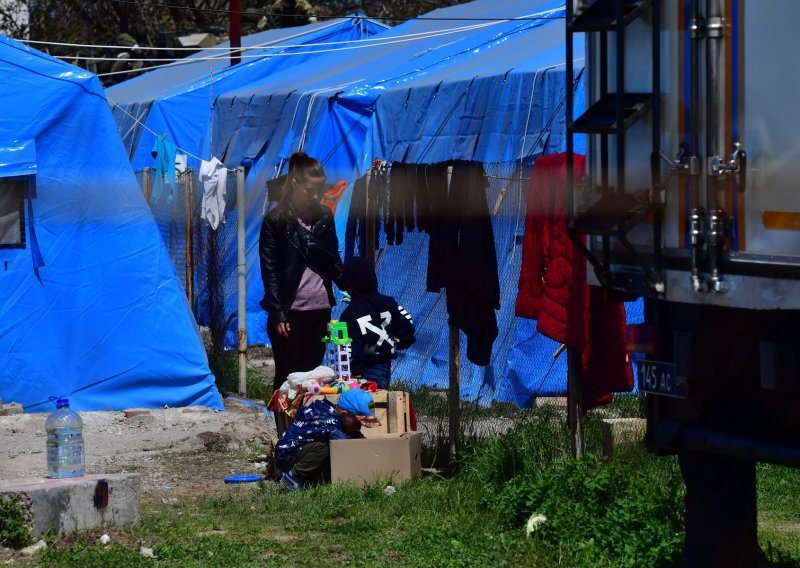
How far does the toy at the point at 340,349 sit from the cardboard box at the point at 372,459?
2.76 ft

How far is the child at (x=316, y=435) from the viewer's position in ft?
25.5

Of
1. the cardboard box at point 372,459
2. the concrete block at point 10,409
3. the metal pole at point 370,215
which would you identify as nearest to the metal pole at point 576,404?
the cardboard box at point 372,459

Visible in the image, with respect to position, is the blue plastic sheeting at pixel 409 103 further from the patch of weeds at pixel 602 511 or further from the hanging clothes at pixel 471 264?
the patch of weeds at pixel 602 511

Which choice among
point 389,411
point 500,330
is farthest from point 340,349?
point 500,330

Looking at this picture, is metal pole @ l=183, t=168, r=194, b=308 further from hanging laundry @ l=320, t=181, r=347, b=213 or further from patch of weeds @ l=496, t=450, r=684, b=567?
patch of weeds @ l=496, t=450, r=684, b=567

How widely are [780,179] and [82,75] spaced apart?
786 centimetres

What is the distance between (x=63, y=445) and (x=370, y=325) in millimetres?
2496

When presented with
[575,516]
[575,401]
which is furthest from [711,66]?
[575,401]

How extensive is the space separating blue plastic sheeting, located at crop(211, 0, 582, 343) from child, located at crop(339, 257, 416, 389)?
251 cm

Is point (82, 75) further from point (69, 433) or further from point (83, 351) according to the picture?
point (69, 433)

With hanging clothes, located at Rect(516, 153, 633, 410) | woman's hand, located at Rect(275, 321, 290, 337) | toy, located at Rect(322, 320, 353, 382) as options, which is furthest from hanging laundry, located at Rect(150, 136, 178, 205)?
hanging clothes, located at Rect(516, 153, 633, 410)

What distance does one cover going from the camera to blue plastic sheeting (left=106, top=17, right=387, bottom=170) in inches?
667

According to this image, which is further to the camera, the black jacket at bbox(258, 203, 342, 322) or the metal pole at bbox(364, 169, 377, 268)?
the metal pole at bbox(364, 169, 377, 268)

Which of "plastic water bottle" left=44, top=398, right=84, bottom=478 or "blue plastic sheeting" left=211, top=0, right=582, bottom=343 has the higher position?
"blue plastic sheeting" left=211, top=0, right=582, bottom=343
